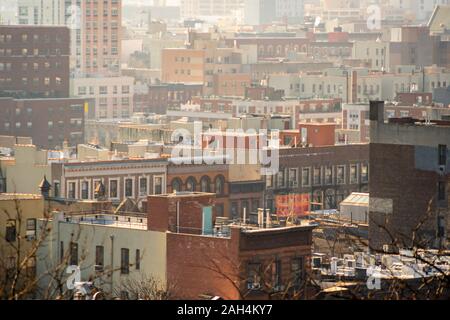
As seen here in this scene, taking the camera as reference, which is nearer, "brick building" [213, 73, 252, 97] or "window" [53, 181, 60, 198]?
"window" [53, 181, 60, 198]

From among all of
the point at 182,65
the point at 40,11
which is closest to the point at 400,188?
the point at 182,65

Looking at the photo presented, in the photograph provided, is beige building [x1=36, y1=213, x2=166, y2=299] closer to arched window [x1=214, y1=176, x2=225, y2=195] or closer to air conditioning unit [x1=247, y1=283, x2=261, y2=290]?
air conditioning unit [x1=247, y1=283, x2=261, y2=290]

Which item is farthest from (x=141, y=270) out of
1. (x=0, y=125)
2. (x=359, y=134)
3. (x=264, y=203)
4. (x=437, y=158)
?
(x=0, y=125)

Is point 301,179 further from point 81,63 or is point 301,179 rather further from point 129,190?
point 81,63

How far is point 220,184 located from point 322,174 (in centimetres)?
1040

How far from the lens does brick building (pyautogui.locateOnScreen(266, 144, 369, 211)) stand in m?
78.1

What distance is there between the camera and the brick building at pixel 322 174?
3073 inches

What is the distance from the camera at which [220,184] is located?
231ft

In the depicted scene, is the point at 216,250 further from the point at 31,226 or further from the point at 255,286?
the point at 255,286

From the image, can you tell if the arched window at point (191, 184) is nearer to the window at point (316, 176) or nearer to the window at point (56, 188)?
the window at point (56, 188)

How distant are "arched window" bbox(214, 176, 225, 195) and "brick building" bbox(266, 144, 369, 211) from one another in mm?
5731

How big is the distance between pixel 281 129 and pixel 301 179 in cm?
1176

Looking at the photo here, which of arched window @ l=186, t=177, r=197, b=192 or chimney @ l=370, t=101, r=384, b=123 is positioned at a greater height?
chimney @ l=370, t=101, r=384, b=123

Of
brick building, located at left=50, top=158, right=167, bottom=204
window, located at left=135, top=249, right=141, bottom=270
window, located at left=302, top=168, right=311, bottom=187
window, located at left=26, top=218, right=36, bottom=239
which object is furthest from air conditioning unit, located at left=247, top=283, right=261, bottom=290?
window, located at left=302, top=168, right=311, bottom=187
